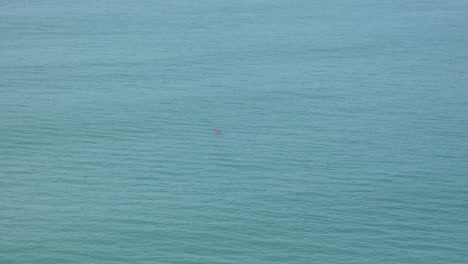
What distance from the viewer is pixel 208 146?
77.7 meters

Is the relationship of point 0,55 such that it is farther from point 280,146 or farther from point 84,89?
point 280,146

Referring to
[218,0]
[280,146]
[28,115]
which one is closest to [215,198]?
[280,146]

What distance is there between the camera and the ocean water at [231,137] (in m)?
61.1

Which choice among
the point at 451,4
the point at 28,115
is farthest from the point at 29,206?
the point at 451,4

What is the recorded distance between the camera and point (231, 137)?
79.9 metres

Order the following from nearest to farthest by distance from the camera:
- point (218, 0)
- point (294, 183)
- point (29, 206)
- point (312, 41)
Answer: point (29, 206) < point (294, 183) < point (312, 41) < point (218, 0)

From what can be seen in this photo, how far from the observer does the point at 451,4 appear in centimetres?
13925

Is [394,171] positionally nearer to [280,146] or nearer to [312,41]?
[280,146]

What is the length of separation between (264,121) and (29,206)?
90.6 ft

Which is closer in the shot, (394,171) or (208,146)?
(394,171)

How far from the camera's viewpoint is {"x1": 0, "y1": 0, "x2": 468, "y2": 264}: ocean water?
61125mm

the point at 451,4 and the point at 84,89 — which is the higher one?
the point at 84,89

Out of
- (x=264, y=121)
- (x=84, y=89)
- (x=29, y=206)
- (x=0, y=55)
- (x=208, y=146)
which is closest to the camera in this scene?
(x=29, y=206)

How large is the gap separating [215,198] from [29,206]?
48.3ft
